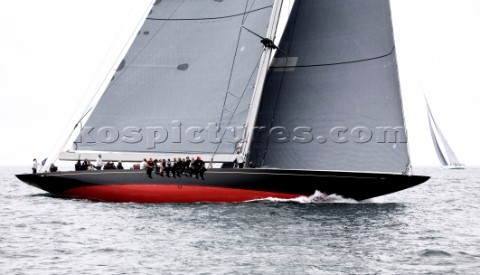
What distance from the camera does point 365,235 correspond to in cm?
1812

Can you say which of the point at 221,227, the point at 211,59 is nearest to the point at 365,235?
the point at 221,227

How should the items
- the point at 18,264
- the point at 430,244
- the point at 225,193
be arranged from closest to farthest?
the point at 18,264, the point at 430,244, the point at 225,193

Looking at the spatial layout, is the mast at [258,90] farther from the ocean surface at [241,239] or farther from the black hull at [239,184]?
the ocean surface at [241,239]

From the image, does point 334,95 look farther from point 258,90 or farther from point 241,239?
point 241,239

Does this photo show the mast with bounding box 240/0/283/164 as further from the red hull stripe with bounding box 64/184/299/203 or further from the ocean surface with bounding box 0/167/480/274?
the ocean surface with bounding box 0/167/480/274

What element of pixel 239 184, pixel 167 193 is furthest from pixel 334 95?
pixel 167 193

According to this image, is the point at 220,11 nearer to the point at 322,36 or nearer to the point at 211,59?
the point at 211,59

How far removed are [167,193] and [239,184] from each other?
294 cm

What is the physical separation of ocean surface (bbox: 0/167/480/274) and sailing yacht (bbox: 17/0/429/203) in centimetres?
114

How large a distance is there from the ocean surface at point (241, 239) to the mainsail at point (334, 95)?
6.06ft

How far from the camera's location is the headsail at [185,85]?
90.3 feet

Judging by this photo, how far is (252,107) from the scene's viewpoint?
27016mm

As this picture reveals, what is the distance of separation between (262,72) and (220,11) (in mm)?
3699

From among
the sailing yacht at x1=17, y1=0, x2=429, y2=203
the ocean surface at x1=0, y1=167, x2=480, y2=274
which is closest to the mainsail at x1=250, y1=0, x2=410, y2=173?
the sailing yacht at x1=17, y1=0, x2=429, y2=203
